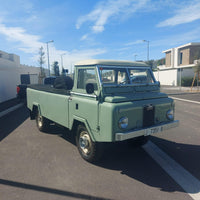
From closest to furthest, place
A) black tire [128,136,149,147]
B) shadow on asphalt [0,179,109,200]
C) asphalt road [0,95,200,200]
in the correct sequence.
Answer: shadow on asphalt [0,179,109,200]
asphalt road [0,95,200,200]
black tire [128,136,149,147]

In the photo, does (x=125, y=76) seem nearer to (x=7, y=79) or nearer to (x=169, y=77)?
(x=7, y=79)

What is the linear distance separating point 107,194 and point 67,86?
3.26m

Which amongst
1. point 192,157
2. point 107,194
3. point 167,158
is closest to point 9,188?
point 107,194

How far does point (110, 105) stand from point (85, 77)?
52.2 inches

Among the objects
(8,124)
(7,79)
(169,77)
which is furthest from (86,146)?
(169,77)

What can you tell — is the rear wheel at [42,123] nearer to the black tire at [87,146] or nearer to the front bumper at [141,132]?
the black tire at [87,146]

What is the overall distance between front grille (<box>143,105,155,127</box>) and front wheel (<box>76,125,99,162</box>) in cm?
120

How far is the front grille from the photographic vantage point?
13.0 feet

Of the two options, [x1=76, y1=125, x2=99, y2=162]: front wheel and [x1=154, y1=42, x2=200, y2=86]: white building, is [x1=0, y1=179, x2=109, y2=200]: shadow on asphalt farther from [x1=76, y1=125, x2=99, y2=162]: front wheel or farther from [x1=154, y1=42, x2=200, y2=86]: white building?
[x1=154, y1=42, x2=200, y2=86]: white building

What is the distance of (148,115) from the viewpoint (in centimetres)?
406

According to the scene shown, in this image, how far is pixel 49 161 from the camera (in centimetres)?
443

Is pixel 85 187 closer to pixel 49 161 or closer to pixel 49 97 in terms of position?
pixel 49 161

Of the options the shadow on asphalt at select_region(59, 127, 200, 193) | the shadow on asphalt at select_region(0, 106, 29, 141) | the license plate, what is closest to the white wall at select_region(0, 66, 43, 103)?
the shadow on asphalt at select_region(0, 106, 29, 141)

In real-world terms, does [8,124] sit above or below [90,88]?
below
